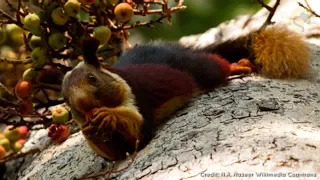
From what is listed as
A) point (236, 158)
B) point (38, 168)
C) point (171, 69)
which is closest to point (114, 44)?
point (171, 69)

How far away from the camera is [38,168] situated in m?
1.88

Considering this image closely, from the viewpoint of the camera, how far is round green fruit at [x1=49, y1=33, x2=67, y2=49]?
1876 mm

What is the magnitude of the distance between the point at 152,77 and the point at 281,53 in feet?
1.55

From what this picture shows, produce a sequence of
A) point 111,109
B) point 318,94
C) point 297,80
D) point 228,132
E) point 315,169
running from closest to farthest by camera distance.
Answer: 1. point 315,169
2. point 228,132
3. point 111,109
4. point 318,94
5. point 297,80

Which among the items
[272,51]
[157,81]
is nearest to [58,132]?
[157,81]

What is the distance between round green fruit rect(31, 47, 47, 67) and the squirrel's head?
0.75ft

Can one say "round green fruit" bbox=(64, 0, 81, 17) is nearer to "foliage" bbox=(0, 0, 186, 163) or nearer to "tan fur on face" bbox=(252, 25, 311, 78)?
"foliage" bbox=(0, 0, 186, 163)

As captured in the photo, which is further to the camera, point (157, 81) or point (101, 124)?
point (157, 81)

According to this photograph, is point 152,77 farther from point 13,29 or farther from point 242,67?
point 13,29

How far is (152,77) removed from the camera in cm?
182

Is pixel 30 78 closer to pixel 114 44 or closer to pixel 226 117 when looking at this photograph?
pixel 114 44

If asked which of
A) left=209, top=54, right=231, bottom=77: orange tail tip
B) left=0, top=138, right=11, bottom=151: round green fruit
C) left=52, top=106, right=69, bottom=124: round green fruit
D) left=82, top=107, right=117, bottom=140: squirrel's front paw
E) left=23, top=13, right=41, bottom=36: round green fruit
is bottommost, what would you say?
left=0, top=138, right=11, bottom=151: round green fruit

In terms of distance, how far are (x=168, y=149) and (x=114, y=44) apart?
78 cm

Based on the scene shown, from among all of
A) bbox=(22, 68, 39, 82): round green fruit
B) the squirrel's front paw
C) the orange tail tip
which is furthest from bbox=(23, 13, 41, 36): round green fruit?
the orange tail tip
